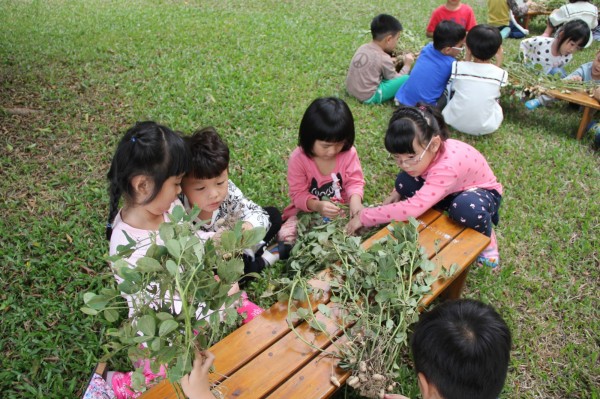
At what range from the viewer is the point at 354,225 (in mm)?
3359

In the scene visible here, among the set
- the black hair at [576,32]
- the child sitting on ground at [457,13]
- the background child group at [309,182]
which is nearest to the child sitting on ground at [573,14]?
the child sitting on ground at [457,13]

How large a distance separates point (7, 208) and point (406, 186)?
319 cm

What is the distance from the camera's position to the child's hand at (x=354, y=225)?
3.35 meters

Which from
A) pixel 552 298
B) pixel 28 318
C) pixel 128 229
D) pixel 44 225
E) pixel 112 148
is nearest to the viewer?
pixel 128 229

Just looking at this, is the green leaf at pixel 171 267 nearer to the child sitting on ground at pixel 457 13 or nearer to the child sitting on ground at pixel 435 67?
the child sitting on ground at pixel 435 67

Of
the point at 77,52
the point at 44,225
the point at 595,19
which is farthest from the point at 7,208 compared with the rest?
the point at 595,19

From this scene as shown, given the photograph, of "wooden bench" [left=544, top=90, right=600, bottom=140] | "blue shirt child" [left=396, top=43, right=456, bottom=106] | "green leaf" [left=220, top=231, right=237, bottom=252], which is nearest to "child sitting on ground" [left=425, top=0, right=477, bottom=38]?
"blue shirt child" [left=396, top=43, right=456, bottom=106]

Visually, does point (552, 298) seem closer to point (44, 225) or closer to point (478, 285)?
point (478, 285)

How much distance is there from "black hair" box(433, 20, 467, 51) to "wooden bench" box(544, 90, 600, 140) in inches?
46.6

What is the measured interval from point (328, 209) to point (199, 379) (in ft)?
6.18

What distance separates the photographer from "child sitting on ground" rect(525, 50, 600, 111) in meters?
5.56

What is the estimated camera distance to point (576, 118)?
569 cm

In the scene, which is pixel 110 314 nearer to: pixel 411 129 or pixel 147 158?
pixel 147 158

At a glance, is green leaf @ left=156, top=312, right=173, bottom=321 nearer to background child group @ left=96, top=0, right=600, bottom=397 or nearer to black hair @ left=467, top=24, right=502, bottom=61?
background child group @ left=96, top=0, right=600, bottom=397
